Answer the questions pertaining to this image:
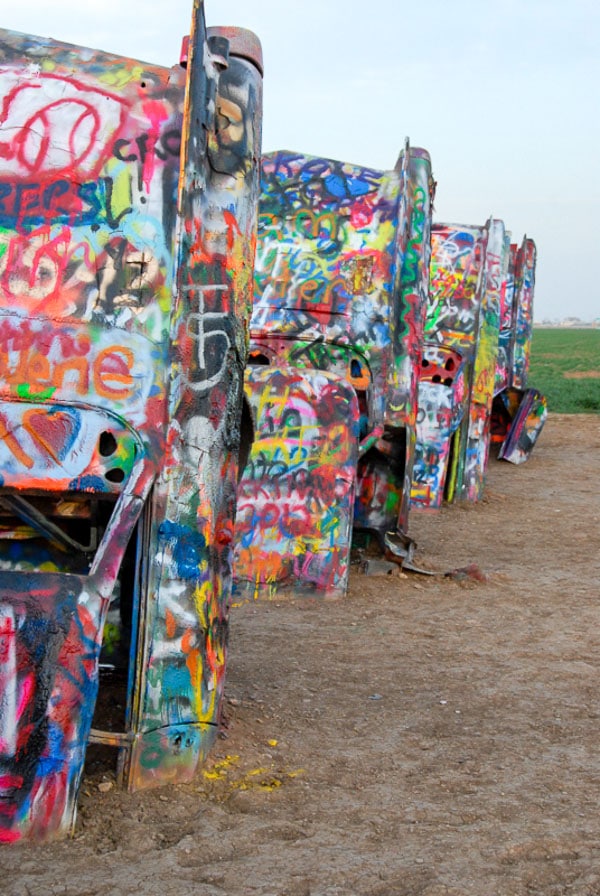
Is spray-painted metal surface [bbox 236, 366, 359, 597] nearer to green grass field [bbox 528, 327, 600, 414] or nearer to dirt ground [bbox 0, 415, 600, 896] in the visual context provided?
dirt ground [bbox 0, 415, 600, 896]

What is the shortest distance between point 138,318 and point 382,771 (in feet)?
6.93

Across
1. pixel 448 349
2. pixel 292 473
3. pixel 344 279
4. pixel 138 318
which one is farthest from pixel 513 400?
pixel 138 318

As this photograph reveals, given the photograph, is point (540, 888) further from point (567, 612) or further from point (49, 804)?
point (567, 612)

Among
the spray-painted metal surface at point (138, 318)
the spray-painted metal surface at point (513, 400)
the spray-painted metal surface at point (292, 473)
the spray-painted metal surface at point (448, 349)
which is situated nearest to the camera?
the spray-painted metal surface at point (138, 318)

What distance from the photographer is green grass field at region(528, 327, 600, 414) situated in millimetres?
28344

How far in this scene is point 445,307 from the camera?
1264 cm

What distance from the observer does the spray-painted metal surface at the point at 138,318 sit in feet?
13.9

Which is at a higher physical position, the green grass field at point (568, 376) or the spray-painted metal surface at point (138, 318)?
the spray-painted metal surface at point (138, 318)

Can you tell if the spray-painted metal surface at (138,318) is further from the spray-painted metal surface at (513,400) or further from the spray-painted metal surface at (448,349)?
the spray-painted metal surface at (513,400)

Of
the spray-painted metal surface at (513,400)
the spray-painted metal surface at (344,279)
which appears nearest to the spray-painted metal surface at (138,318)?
the spray-painted metal surface at (344,279)

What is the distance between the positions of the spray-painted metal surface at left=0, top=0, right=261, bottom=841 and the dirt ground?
16.5 inches

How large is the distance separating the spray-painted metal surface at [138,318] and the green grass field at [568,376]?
23310mm

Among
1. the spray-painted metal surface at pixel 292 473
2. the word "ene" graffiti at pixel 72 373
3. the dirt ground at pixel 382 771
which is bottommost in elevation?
the dirt ground at pixel 382 771

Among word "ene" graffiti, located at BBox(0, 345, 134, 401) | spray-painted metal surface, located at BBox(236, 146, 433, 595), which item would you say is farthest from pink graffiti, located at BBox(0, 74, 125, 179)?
spray-painted metal surface, located at BBox(236, 146, 433, 595)
